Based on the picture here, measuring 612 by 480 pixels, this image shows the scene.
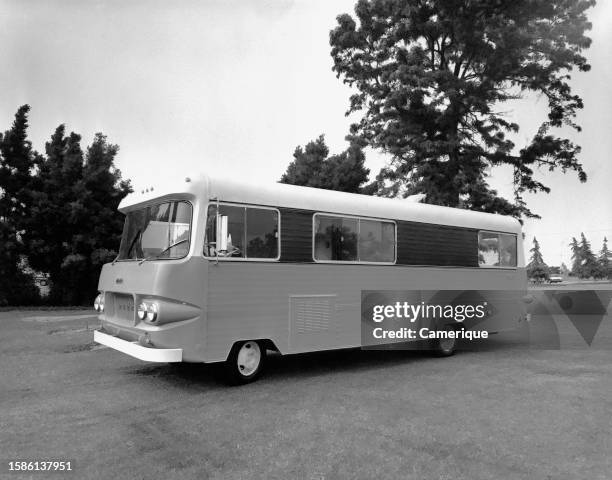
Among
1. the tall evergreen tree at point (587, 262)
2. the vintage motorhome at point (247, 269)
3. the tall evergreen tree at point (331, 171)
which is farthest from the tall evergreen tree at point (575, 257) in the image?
the vintage motorhome at point (247, 269)

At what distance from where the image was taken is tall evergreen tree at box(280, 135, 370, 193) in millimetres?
29672

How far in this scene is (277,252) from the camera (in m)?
7.82

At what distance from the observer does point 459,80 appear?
2016 cm

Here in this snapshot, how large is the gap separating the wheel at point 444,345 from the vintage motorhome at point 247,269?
3.56 feet

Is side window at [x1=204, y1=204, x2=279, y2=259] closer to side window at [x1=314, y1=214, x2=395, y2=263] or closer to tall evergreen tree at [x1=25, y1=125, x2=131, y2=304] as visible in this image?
side window at [x1=314, y1=214, x2=395, y2=263]

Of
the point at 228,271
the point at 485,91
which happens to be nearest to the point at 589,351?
the point at 228,271

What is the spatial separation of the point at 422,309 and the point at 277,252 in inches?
143

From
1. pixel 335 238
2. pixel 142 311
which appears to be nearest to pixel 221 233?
pixel 142 311

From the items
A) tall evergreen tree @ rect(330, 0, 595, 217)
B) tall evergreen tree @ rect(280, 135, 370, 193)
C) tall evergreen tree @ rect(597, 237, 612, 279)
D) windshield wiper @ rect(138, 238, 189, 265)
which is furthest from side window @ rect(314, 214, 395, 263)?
tall evergreen tree @ rect(597, 237, 612, 279)

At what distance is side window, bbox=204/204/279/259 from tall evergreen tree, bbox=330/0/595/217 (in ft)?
44.8

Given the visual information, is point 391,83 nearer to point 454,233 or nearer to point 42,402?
point 454,233

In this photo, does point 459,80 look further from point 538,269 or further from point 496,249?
point 538,269

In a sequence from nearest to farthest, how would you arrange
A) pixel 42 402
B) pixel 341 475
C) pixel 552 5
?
pixel 341 475 < pixel 42 402 < pixel 552 5

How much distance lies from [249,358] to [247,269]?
1.33 metres
